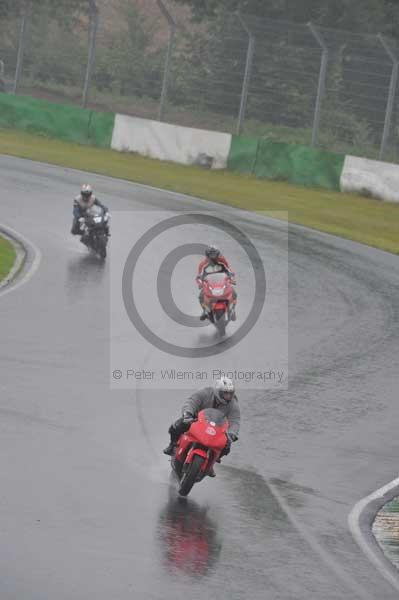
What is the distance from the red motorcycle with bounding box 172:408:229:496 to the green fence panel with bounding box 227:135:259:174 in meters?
28.5

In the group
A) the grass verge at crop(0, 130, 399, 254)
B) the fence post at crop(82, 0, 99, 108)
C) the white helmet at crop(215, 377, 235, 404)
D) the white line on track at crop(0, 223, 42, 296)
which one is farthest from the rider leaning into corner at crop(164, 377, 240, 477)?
the fence post at crop(82, 0, 99, 108)

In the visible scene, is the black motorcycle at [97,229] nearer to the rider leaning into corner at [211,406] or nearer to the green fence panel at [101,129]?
the rider leaning into corner at [211,406]

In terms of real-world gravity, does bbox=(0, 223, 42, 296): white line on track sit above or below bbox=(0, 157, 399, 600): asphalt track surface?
above

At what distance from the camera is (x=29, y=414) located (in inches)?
543

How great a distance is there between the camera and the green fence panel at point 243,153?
131 feet

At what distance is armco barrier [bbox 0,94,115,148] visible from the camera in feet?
141

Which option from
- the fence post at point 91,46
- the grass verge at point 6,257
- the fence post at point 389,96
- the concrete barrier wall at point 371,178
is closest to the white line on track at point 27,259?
the grass verge at point 6,257

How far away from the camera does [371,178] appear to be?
37469mm

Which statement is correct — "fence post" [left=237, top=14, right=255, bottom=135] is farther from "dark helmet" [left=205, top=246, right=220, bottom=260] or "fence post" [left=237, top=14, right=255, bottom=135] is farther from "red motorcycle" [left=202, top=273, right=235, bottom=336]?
"red motorcycle" [left=202, top=273, right=235, bottom=336]

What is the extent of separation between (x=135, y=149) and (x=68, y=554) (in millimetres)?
33085

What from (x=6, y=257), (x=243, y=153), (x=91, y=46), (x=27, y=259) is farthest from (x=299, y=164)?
(x=6, y=257)

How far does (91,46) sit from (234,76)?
6259 mm

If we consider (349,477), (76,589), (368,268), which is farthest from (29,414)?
(368,268)

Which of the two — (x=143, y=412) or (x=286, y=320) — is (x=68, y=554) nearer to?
(x=143, y=412)
